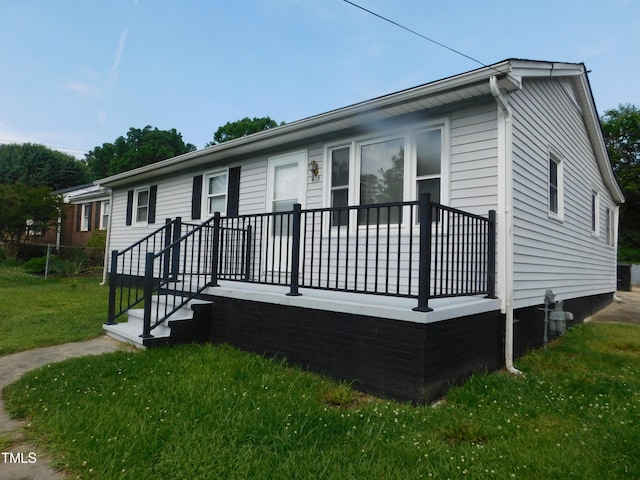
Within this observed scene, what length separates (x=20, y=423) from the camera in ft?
9.18

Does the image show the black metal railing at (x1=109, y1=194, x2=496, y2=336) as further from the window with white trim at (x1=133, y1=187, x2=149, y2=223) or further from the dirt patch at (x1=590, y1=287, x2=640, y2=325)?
the dirt patch at (x1=590, y1=287, x2=640, y2=325)

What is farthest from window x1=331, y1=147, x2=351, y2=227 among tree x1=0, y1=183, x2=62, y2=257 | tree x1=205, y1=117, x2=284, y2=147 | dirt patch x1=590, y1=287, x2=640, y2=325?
tree x1=205, y1=117, x2=284, y2=147

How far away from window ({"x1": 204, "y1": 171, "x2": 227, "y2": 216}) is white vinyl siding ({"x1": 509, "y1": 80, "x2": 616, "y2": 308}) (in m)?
5.37

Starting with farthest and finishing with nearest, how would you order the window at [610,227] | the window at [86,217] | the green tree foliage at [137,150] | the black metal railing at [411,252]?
the green tree foliage at [137,150], the window at [86,217], the window at [610,227], the black metal railing at [411,252]

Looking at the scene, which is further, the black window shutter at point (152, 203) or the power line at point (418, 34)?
the black window shutter at point (152, 203)

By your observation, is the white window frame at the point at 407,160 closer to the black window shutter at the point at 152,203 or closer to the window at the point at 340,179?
the window at the point at 340,179

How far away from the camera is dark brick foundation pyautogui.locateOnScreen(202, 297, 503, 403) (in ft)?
10.4

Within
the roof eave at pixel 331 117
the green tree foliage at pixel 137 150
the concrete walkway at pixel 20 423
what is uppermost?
the green tree foliage at pixel 137 150

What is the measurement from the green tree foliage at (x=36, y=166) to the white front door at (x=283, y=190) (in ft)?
90.9

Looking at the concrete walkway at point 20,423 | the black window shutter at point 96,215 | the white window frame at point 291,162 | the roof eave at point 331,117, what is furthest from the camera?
the black window shutter at point 96,215

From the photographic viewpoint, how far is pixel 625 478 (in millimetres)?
2115

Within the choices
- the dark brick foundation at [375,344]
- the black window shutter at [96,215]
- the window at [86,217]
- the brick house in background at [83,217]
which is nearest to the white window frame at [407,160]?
the dark brick foundation at [375,344]

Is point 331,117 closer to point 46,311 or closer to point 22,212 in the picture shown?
point 46,311

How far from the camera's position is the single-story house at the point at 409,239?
3.48m
